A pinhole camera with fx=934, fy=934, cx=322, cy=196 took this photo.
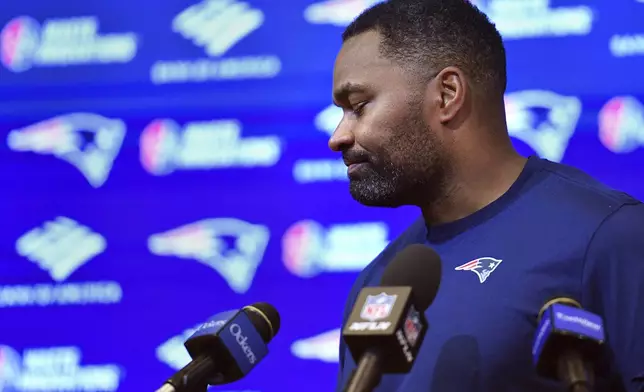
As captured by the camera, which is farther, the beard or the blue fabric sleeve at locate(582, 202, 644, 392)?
the beard

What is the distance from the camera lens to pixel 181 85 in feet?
9.12

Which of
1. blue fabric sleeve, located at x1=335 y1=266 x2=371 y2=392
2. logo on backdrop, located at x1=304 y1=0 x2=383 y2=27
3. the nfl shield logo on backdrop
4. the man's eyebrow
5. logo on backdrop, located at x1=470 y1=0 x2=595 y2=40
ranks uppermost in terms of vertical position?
logo on backdrop, located at x1=304 y1=0 x2=383 y2=27

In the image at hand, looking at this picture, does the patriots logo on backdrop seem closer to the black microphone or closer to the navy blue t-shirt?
the navy blue t-shirt

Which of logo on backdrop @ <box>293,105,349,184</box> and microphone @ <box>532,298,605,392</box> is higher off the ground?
logo on backdrop @ <box>293,105,349,184</box>

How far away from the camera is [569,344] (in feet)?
3.92

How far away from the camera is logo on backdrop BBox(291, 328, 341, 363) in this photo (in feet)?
8.29

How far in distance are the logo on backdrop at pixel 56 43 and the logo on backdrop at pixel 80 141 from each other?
19 cm

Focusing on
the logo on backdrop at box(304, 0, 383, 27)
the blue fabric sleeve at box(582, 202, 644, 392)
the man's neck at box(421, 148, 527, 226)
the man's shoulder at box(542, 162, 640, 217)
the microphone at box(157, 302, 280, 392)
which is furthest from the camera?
the logo on backdrop at box(304, 0, 383, 27)

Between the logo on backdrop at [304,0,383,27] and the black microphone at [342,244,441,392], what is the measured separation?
1519 mm

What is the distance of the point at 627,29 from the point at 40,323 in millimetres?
1836

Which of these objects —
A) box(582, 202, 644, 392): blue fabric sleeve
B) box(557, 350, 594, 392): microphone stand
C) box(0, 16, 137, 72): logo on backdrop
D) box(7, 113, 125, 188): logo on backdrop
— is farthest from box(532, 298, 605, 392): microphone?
box(0, 16, 137, 72): logo on backdrop

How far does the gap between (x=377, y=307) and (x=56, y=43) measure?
200 cm

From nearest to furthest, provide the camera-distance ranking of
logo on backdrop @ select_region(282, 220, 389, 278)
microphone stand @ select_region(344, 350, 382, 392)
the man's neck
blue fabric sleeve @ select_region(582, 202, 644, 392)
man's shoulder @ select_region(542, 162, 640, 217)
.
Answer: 1. microphone stand @ select_region(344, 350, 382, 392)
2. blue fabric sleeve @ select_region(582, 202, 644, 392)
3. man's shoulder @ select_region(542, 162, 640, 217)
4. the man's neck
5. logo on backdrop @ select_region(282, 220, 389, 278)

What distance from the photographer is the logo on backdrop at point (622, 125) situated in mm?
2455
